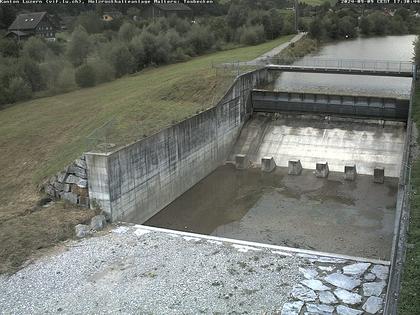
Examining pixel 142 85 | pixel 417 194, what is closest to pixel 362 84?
pixel 142 85

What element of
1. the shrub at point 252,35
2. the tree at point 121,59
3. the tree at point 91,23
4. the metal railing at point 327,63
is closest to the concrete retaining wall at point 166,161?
the metal railing at point 327,63

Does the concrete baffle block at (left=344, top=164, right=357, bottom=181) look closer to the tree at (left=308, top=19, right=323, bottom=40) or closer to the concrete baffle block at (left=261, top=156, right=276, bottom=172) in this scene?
the concrete baffle block at (left=261, top=156, right=276, bottom=172)

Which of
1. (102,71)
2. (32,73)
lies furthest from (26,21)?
(32,73)

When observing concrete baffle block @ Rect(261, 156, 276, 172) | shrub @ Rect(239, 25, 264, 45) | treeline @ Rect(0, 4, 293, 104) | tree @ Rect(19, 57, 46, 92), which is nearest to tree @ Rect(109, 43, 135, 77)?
treeline @ Rect(0, 4, 293, 104)

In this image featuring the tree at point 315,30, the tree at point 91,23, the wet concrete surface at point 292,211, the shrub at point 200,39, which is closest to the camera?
the wet concrete surface at point 292,211

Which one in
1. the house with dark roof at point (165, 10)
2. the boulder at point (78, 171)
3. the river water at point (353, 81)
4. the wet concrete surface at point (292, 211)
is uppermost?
the house with dark roof at point (165, 10)

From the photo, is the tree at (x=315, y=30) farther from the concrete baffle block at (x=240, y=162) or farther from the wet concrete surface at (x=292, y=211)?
the wet concrete surface at (x=292, y=211)

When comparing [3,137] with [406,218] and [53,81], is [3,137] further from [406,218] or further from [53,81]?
[406,218]

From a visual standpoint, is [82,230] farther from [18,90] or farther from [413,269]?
[18,90]
